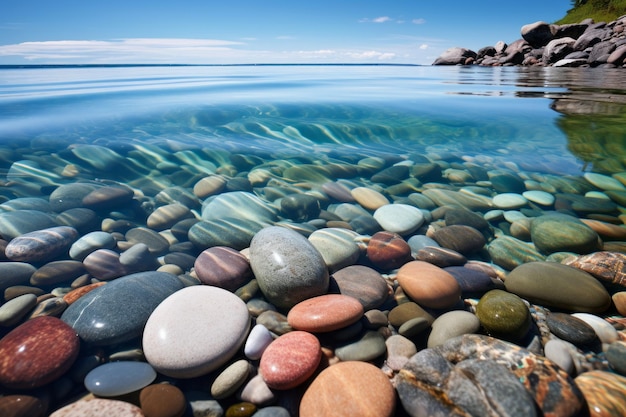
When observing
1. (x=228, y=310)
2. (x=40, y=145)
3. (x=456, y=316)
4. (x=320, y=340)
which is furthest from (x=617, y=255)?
(x=40, y=145)

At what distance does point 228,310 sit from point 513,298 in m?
1.84

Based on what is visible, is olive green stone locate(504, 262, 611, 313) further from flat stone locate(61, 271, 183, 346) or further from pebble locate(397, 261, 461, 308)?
flat stone locate(61, 271, 183, 346)

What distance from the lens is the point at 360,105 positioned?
7.42m

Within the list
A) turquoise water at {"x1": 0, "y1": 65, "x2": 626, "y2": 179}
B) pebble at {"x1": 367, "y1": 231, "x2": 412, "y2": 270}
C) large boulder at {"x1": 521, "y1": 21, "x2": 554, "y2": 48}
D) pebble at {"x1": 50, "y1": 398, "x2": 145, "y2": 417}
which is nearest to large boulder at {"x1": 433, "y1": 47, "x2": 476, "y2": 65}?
large boulder at {"x1": 521, "y1": 21, "x2": 554, "y2": 48}

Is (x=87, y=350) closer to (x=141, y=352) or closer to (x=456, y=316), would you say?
(x=141, y=352)

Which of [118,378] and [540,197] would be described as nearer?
[118,378]

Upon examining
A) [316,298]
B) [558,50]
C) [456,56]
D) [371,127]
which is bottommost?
[316,298]

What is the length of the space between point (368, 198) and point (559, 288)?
1989 mm

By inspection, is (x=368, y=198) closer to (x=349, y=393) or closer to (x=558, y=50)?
(x=349, y=393)

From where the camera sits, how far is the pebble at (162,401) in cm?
146

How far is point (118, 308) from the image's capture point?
2006 millimetres

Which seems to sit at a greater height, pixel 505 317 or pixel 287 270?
pixel 287 270

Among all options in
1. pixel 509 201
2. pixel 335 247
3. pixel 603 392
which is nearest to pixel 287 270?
pixel 335 247

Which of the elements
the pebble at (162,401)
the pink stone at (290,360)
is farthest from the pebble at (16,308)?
the pink stone at (290,360)
